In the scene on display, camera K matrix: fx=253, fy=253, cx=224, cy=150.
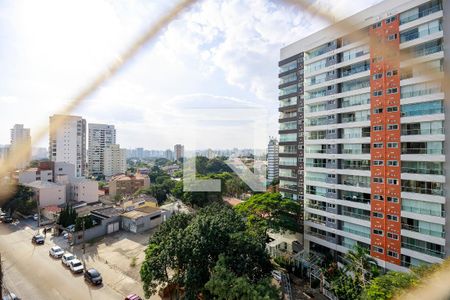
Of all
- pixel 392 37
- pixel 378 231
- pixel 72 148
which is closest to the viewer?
pixel 392 37

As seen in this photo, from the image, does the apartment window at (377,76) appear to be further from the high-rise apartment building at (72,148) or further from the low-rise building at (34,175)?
the high-rise apartment building at (72,148)

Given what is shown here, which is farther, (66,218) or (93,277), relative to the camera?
(66,218)

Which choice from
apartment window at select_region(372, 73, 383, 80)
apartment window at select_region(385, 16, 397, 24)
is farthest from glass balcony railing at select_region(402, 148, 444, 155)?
apartment window at select_region(385, 16, 397, 24)

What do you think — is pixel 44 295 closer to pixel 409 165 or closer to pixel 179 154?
pixel 409 165

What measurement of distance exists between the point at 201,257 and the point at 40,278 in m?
6.36

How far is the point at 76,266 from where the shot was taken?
9289mm

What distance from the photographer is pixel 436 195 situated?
788 centimetres

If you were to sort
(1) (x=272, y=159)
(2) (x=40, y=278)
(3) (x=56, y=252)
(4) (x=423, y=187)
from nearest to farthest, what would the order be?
(4) (x=423, y=187), (2) (x=40, y=278), (3) (x=56, y=252), (1) (x=272, y=159)

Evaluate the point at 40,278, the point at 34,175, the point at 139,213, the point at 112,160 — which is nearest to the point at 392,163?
the point at 139,213

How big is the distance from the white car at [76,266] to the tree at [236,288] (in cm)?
622

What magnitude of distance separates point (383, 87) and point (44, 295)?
42.8 feet

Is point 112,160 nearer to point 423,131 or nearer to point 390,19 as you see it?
point 390,19

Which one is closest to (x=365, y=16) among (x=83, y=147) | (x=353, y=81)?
(x=353, y=81)

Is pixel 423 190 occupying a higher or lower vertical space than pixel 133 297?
higher
